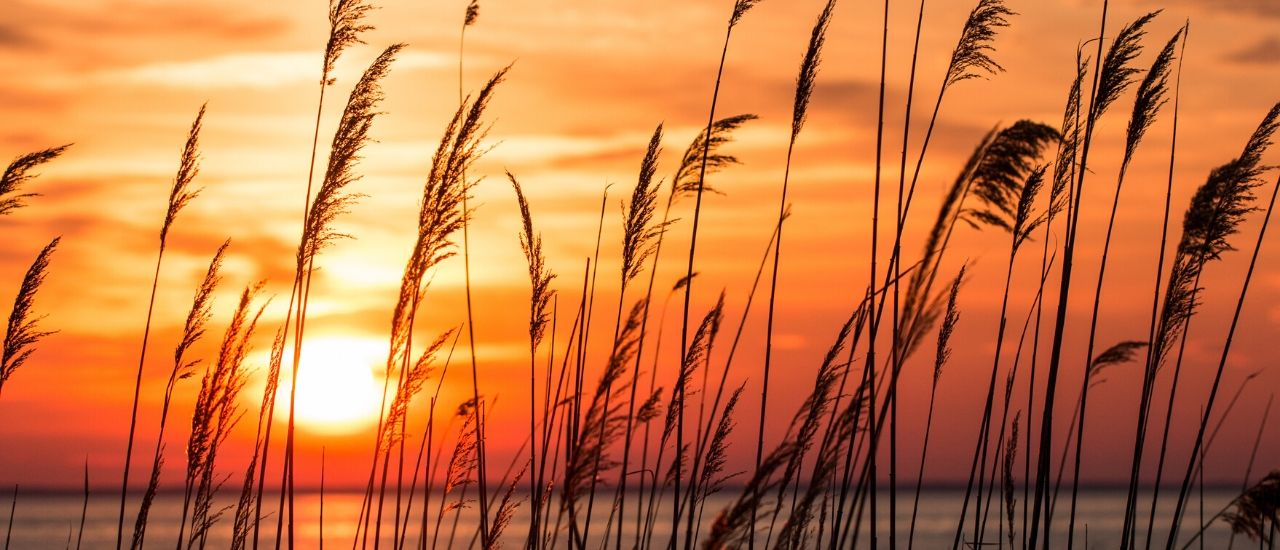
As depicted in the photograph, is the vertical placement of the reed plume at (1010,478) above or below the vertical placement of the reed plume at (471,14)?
below

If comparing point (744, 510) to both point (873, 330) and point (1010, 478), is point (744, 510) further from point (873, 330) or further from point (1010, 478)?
point (1010, 478)

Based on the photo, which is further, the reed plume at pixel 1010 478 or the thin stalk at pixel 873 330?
the reed plume at pixel 1010 478

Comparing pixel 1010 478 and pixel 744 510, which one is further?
pixel 1010 478

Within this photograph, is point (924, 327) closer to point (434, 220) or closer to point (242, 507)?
point (434, 220)

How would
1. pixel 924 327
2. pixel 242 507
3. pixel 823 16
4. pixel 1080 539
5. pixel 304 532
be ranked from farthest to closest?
pixel 304 532
pixel 1080 539
pixel 242 507
pixel 823 16
pixel 924 327

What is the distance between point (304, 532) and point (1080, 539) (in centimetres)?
3680

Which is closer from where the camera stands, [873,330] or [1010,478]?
[873,330]

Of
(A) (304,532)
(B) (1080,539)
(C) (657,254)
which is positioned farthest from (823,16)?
(A) (304,532)

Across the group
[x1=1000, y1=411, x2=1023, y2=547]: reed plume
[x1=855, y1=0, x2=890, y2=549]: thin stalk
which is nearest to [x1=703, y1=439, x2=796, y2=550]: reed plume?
[x1=855, y1=0, x2=890, y2=549]: thin stalk

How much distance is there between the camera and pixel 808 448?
3.83 metres

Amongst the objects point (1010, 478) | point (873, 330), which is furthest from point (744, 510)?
point (1010, 478)

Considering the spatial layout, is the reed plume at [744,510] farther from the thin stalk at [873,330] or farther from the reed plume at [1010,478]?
the reed plume at [1010,478]

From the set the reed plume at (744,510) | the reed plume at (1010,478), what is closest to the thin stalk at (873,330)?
the reed plume at (744,510)

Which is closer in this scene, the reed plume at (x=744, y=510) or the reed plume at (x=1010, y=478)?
the reed plume at (x=744, y=510)
